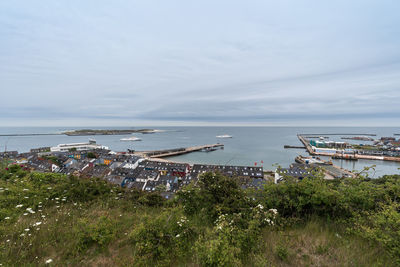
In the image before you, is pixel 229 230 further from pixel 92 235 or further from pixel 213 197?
pixel 92 235

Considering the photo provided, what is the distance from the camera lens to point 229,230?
3205 mm

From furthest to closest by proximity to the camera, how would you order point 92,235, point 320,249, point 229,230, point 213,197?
point 213,197, point 92,235, point 320,249, point 229,230

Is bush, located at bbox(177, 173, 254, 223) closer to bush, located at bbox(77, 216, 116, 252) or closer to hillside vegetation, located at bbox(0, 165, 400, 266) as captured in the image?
hillside vegetation, located at bbox(0, 165, 400, 266)

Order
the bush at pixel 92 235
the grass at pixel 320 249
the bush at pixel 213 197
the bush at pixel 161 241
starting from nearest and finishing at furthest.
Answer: the grass at pixel 320 249 < the bush at pixel 161 241 < the bush at pixel 92 235 < the bush at pixel 213 197

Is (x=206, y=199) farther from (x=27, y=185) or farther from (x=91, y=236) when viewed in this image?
(x=27, y=185)

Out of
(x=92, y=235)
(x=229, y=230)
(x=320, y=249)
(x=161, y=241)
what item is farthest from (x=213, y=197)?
(x=92, y=235)

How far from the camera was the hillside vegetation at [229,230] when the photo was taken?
3.11 metres

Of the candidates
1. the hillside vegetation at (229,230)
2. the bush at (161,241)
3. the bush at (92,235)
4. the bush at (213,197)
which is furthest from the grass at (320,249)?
the bush at (92,235)

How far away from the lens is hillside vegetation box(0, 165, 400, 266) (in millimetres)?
3107

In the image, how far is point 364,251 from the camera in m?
3.29

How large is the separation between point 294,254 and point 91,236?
4.26m

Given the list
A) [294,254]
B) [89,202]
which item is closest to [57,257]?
[89,202]

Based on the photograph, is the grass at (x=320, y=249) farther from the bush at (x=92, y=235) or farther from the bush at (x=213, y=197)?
the bush at (x=92, y=235)

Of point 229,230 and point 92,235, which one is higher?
point 229,230
